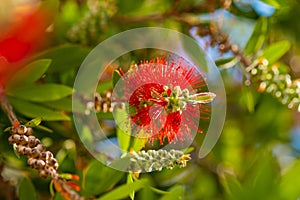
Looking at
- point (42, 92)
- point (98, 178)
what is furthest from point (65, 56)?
point (98, 178)

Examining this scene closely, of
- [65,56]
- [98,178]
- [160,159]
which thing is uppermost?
[65,56]

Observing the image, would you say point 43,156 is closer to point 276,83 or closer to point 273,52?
point 276,83

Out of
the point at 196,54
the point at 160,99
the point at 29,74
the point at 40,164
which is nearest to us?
the point at 40,164

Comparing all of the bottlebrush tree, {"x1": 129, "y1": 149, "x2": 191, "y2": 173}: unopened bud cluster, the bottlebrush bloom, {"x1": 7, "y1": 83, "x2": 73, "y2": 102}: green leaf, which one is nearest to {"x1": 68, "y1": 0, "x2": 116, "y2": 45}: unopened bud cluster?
the bottlebrush tree

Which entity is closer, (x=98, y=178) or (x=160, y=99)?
(x=160, y=99)

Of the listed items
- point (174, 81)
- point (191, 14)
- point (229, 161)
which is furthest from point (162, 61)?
point (229, 161)
